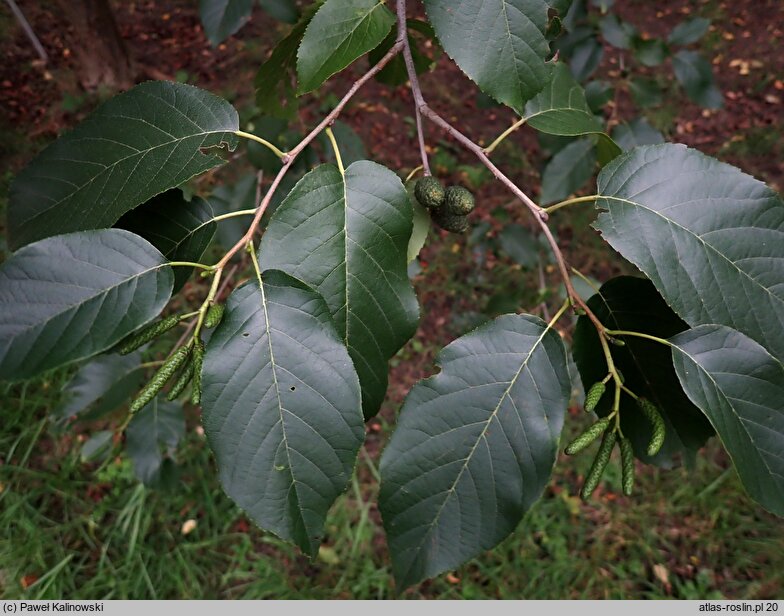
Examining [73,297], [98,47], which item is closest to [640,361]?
[73,297]

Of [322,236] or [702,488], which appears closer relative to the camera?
[322,236]

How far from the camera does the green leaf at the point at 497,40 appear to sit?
86 cm

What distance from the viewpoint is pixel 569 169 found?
188 centimetres

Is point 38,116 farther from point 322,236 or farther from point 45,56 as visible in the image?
point 322,236

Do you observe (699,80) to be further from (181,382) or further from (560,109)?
(181,382)

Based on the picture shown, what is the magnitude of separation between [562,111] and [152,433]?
57.5 inches

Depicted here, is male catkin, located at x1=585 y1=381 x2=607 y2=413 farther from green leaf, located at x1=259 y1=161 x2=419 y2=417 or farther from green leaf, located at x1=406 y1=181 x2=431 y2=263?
green leaf, located at x1=406 y1=181 x2=431 y2=263

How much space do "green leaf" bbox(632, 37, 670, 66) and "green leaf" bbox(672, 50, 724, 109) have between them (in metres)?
0.19

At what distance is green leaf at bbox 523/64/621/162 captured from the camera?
1014mm

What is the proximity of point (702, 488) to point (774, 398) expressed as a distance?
6.55ft

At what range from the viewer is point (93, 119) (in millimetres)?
893

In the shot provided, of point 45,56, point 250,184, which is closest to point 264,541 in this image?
point 250,184

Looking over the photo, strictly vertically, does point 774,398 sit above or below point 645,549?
above

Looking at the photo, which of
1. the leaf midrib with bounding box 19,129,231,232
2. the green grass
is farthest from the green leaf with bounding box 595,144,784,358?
the green grass
